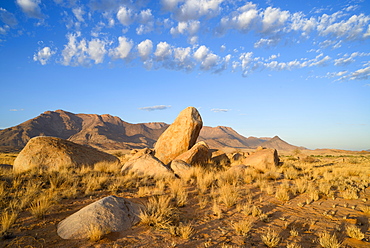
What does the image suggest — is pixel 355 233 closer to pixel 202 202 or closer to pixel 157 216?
pixel 202 202

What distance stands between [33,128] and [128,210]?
12091 cm

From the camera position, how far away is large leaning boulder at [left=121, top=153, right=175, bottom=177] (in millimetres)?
9170

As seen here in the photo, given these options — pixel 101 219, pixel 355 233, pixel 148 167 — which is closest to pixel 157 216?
pixel 101 219

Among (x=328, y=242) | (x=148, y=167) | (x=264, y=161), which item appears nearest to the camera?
(x=328, y=242)

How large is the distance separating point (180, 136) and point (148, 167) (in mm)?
4712

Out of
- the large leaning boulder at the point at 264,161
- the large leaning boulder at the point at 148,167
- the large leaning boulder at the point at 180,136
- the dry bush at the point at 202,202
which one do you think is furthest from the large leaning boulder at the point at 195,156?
the dry bush at the point at 202,202

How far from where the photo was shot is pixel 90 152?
12.6 m

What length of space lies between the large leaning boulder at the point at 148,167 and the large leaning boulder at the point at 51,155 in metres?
3.10

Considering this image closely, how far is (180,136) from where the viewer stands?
1392 centimetres

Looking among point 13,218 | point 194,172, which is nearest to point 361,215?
point 194,172

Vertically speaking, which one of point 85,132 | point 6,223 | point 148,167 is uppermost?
point 85,132

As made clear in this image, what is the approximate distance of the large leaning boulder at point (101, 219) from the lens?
12.5ft

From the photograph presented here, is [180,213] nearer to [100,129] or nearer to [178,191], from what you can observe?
[178,191]

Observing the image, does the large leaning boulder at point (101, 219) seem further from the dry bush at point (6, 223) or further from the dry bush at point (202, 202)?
the dry bush at point (202, 202)
